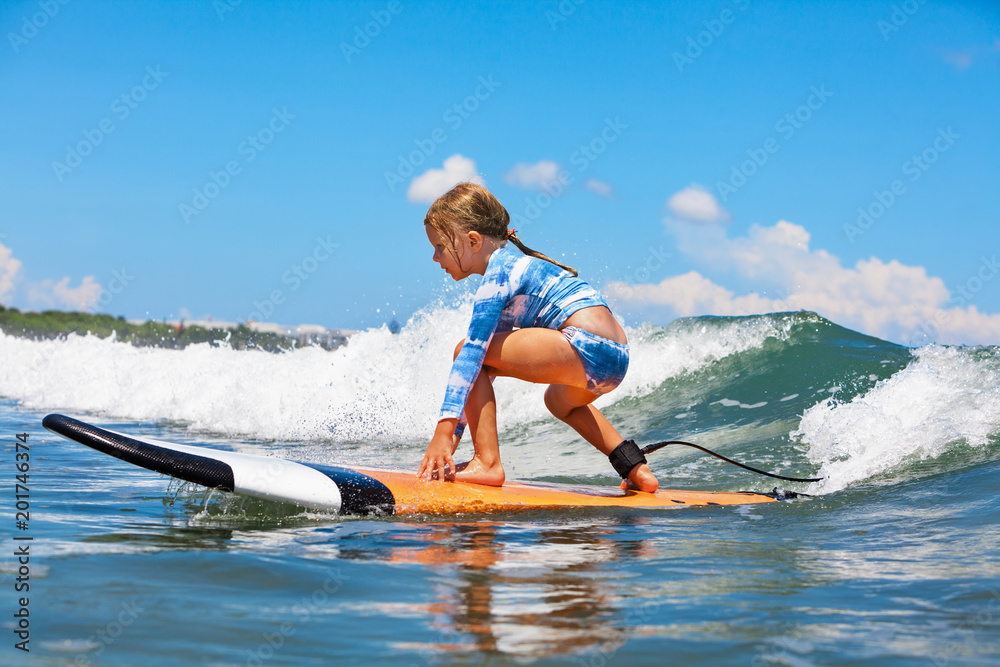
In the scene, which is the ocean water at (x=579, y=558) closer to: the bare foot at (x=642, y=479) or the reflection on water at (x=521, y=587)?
the reflection on water at (x=521, y=587)

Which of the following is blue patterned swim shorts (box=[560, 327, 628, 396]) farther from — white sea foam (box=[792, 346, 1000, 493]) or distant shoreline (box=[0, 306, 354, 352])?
distant shoreline (box=[0, 306, 354, 352])

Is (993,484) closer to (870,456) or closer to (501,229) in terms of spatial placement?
(870,456)

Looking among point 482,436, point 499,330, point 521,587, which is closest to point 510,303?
point 499,330

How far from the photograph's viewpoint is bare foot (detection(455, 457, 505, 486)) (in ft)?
11.4

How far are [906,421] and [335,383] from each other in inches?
255

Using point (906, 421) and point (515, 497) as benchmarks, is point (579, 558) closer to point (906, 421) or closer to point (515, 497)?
point (515, 497)

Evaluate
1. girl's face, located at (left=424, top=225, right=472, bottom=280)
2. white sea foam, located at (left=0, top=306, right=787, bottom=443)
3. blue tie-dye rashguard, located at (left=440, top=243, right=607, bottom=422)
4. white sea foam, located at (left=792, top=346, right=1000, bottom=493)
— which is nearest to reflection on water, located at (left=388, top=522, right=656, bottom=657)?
blue tie-dye rashguard, located at (left=440, top=243, right=607, bottom=422)

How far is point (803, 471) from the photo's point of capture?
475cm

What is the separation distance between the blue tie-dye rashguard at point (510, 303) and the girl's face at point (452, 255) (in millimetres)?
128

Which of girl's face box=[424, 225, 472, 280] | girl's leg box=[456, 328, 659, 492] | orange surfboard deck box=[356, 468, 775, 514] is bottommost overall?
orange surfboard deck box=[356, 468, 775, 514]

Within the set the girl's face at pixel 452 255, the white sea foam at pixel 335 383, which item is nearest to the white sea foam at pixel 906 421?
the girl's face at pixel 452 255

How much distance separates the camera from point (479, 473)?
3494 millimetres

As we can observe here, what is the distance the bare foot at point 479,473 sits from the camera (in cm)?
349

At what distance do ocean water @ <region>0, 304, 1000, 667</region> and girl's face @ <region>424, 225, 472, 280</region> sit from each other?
3.47 ft
